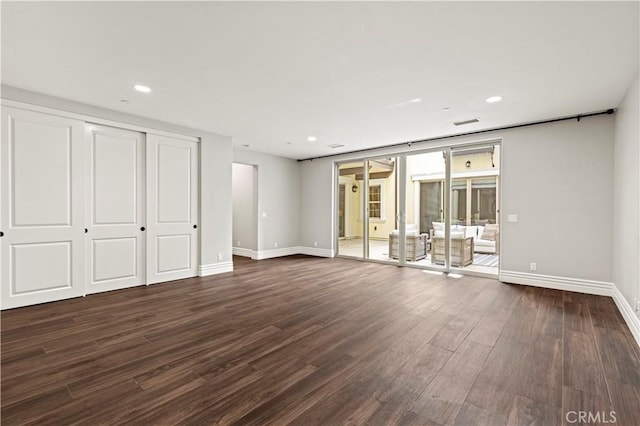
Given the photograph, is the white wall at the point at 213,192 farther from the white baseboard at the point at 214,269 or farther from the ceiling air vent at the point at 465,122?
the ceiling air vent at the point at 465,122

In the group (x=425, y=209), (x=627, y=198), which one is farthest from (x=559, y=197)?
(x=425, y=209)

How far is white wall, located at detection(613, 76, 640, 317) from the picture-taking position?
2977 millimetres

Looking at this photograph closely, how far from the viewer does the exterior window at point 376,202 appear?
8.07 metres

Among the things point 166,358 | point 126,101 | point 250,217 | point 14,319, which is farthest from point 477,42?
point 250,217

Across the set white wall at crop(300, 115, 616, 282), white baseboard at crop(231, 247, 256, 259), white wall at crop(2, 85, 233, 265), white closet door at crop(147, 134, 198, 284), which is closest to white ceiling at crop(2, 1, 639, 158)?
white wall at crop(300, 115, 616, 282)

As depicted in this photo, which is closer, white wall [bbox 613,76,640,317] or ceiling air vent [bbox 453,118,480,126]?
white wall [bbox 613,76,640,317]

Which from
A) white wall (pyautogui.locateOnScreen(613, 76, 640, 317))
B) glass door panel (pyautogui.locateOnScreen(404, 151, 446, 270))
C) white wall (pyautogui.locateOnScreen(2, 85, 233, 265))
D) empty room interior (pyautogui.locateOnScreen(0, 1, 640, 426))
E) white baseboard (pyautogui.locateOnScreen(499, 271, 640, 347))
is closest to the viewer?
empty room interior (pyautogui.locateOnScreen(0, 1, 640, 426))

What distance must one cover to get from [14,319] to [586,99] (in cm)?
738

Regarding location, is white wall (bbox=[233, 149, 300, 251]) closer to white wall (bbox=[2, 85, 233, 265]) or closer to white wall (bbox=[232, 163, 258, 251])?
white wall (bbox=[232, 163, 258, 251])
